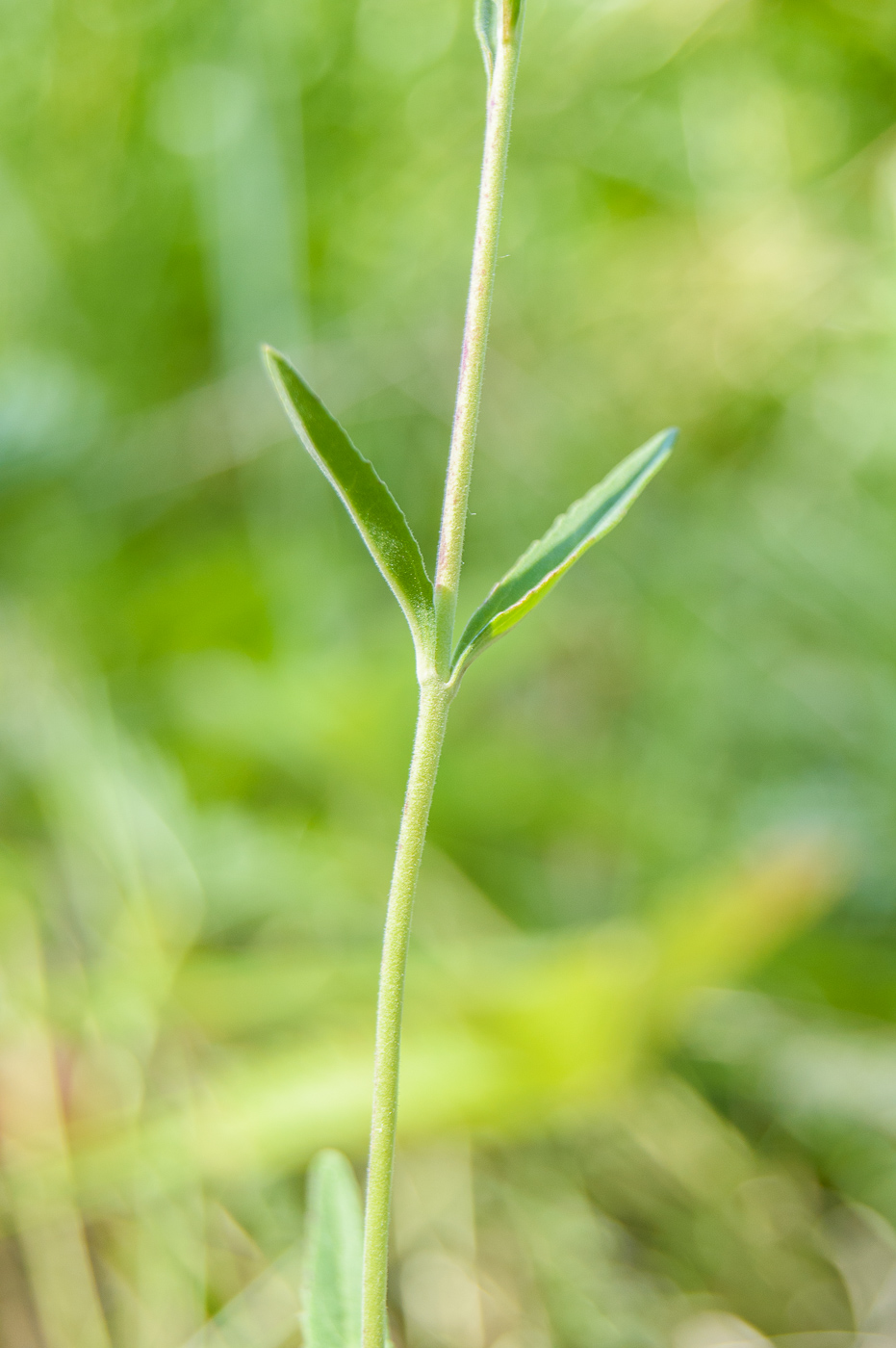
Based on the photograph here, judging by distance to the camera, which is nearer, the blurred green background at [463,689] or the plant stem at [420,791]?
the plant stem at [420,791]

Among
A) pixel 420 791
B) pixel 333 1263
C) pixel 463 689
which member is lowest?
pixel 463 689

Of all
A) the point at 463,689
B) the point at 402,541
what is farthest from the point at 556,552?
the point at 463,689

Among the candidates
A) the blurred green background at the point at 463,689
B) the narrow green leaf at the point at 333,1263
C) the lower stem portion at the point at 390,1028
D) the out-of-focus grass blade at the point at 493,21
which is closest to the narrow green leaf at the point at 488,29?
the out-of-focus grass blade at the point at 493,21

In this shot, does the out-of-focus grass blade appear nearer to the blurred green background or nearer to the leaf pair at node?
the leaf pair at node

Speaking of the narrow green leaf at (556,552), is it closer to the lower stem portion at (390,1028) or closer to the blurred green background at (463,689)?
the lower stem portion at (390,1028)

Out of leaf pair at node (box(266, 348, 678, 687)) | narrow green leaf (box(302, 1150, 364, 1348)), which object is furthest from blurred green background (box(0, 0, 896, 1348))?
leaf pair at node (box(266, 348, 678, 687))

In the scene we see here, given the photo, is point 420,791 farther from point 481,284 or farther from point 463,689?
point 463,689

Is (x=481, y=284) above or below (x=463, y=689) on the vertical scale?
above

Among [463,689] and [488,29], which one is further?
[463,689]
